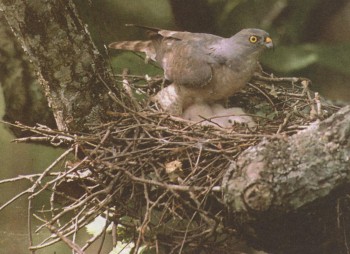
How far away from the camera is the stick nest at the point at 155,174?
271cm

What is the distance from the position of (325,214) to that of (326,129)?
0.35 meters

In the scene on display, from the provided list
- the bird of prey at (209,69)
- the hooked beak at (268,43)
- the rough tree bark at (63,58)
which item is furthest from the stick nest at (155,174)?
the hooked beak at (268,43)

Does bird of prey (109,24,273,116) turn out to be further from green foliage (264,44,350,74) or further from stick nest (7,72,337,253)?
green foliage (264,44,350,74)

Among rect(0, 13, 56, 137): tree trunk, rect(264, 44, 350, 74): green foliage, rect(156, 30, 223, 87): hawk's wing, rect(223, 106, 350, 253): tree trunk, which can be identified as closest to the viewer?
rect(223, 106, 350, 253): tree trunk

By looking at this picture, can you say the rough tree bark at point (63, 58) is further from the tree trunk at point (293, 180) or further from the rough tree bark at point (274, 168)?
the tree trunk at point (293, 180)

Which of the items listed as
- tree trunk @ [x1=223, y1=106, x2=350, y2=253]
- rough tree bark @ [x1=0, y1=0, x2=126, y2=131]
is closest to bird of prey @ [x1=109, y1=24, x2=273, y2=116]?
rough tree bark @ [x1=0, y1=0, x2=126, y2=131]

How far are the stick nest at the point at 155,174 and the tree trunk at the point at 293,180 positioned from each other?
0.17m

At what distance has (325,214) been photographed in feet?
8.23

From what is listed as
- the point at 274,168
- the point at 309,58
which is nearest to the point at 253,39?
the point at 309,58

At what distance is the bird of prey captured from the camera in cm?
364

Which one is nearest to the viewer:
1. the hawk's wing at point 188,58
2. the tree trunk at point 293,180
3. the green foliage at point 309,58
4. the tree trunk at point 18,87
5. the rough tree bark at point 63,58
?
the tree trunk at point 293,180

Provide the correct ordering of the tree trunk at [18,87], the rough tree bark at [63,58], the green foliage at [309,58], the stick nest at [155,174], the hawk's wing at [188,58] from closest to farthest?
the stick nest at [155,174] < the rough tree bark at [63,58] < the hawk's wing at [188,58] < the tree trunk at [18,87] < the green foliage at [309,58]

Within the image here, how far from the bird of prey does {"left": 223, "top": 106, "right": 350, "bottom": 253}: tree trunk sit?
1.19 meters

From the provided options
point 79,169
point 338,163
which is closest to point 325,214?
point 338,163
